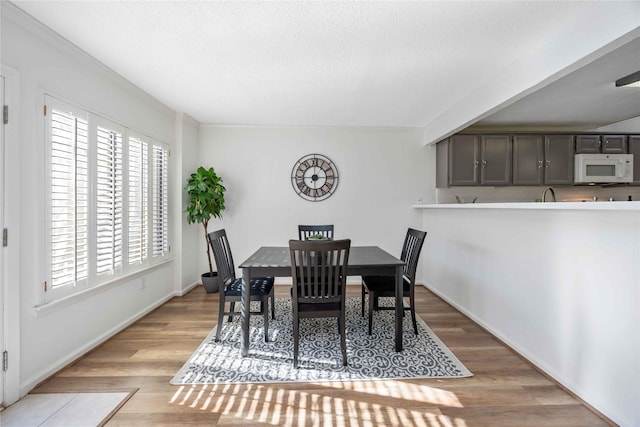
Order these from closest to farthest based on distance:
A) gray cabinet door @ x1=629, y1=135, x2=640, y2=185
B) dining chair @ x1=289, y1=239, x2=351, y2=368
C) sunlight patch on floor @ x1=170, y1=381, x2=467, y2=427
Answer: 1. sunlight patch on floor @ x1=170, y1=381, x2=467, y2=427
2. dining chair @ x1=289, y1=239, x2=351, y2=368
3. gray cabinet door @ x1=629, y1=135, x2=640, y2=185

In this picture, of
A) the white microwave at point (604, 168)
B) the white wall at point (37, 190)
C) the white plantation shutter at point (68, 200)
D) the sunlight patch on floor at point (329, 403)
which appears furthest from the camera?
the white microwave at point (604, 168)

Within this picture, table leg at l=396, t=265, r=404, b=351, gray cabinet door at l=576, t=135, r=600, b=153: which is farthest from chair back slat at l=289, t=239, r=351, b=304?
gray cabinet door at l=576, t=135, r=600, b=153

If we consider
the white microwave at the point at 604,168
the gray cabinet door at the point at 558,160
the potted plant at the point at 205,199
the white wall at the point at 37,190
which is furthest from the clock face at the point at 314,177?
the white microwave at the point at 604,168

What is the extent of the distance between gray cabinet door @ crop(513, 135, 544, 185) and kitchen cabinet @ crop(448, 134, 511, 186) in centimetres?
10

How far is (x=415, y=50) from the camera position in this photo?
2258 mm

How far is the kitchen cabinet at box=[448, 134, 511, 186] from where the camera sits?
4062 millimetres

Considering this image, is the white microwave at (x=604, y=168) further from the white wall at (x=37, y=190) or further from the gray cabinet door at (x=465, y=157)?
the white wall at (x=37, y=190)

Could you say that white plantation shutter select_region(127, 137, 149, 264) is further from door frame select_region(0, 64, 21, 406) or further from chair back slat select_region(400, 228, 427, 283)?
chair back slat select_region(400, 228, 427, 283)

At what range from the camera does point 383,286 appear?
107 inches

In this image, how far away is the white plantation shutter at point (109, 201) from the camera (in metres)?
2.54

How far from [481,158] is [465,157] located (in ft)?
0.74

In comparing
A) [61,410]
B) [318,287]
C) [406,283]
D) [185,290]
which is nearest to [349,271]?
[318,287]

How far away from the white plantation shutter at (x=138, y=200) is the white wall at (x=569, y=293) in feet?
12.1

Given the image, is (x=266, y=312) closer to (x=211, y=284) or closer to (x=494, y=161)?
(x=211, y=284)
